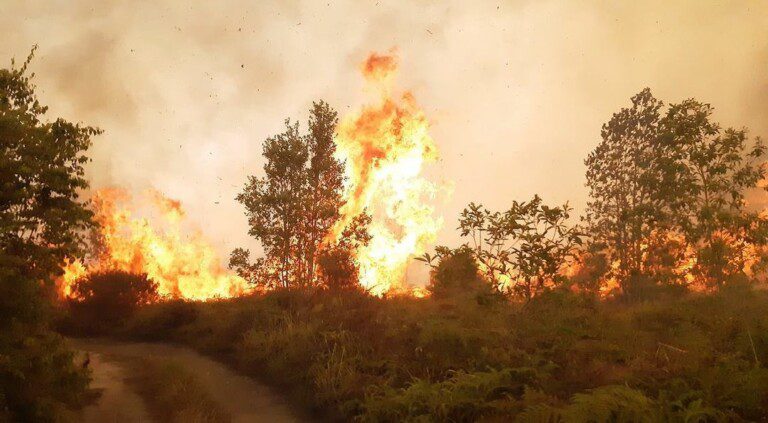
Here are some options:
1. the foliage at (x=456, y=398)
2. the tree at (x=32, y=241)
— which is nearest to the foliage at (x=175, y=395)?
the tree at (x=32, y=241)

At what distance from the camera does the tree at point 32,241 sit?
8180 mm

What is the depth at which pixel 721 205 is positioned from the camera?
19000 mm

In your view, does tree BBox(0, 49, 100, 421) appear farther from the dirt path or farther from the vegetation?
the vegetation

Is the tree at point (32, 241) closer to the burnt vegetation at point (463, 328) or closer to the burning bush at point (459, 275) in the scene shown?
the burnt vegetation at point (463, 328)

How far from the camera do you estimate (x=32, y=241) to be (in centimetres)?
898

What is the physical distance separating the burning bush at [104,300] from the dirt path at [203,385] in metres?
6.43

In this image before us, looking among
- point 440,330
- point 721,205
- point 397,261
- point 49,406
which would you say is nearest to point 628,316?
point 440,330

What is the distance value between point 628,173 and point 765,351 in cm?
2380

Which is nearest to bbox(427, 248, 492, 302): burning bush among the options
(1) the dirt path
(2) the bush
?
(2) the bush

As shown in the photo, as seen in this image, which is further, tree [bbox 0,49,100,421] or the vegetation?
the vegetation

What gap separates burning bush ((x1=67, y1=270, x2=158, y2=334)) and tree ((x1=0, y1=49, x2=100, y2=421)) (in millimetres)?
15540

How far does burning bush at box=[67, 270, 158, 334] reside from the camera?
75.6ft

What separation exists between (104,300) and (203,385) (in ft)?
47.6

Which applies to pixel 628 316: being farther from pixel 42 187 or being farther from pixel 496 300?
pixel 42 187
